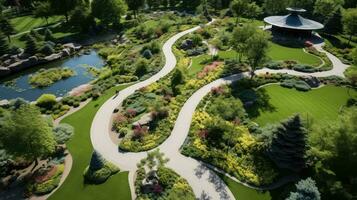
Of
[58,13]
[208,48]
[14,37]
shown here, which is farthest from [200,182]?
[58,13]

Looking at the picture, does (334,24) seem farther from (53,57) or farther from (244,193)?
(53,57)

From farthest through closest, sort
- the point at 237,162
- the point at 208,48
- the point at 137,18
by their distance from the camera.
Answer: the point at 137,18 → the point at 208,48 → the point at 237,162

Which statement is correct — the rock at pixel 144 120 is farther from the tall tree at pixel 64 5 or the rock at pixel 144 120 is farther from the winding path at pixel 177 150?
the tall tree at pixel 64 5

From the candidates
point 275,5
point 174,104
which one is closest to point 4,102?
point 174,104

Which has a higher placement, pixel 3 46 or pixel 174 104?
pixel 3 46

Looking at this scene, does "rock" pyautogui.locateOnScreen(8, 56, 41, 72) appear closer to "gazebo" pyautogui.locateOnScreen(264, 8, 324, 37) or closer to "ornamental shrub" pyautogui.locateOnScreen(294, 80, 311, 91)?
"ornamental shrub" pyautogui.locateOnScreen(294, 80, 311, 91)

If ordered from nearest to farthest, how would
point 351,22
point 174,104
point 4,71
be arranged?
point 174,104, point 4,71, point 351,22

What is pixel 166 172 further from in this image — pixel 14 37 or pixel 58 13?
pixel 58 13
